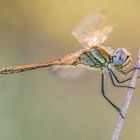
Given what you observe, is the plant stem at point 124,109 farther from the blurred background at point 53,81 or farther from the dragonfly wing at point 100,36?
the blurred background at point 53,81

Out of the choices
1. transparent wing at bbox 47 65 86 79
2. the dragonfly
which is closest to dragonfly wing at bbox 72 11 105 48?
the dragonfly

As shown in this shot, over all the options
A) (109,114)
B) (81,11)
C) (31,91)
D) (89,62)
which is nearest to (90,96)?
(109,114)

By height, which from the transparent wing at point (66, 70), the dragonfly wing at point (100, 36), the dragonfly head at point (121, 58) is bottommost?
the dragonfly head at point (121, 58)

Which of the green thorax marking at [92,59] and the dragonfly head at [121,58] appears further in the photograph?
the green thorax marking at [92,59]

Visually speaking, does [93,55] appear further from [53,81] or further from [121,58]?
[53,81]

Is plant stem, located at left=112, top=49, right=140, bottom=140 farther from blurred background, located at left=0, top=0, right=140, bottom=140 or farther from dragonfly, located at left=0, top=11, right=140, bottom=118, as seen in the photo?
blurred background, located at left=0, top=0, right=140, bottom=140

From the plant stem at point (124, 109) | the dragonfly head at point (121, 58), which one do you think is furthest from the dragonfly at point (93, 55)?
the plant stem at point (124, 109)
